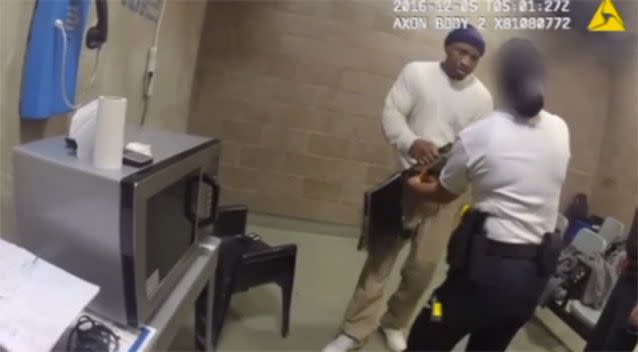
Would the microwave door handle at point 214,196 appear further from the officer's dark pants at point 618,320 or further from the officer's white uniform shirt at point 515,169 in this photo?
the officer's dark pants at point 618,320

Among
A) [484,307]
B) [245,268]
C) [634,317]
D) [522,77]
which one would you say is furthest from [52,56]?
[634,317]

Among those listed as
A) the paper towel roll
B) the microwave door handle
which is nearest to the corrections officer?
the microwave door handle

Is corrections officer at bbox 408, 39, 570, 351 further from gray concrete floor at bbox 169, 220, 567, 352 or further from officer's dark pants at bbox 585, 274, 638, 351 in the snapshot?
gray concrete floor at bbox 169, 220, 567, 352

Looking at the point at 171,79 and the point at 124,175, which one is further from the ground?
the point at 171,79

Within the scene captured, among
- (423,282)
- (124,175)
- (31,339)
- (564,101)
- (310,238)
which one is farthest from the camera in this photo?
(310,238)

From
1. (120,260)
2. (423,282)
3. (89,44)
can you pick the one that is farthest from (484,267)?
(89,44)

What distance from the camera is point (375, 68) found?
1.46 meters

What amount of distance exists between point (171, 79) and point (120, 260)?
1306 mm

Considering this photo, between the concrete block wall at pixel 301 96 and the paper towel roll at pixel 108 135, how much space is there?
0.74m

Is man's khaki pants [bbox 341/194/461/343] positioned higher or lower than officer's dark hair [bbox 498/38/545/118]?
lower

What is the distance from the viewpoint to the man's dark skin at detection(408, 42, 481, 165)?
1091mm

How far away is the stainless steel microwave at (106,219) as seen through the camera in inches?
27.1

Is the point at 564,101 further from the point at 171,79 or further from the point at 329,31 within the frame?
the point at 171,79

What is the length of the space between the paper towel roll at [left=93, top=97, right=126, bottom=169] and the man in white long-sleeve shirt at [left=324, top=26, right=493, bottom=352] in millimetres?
759
